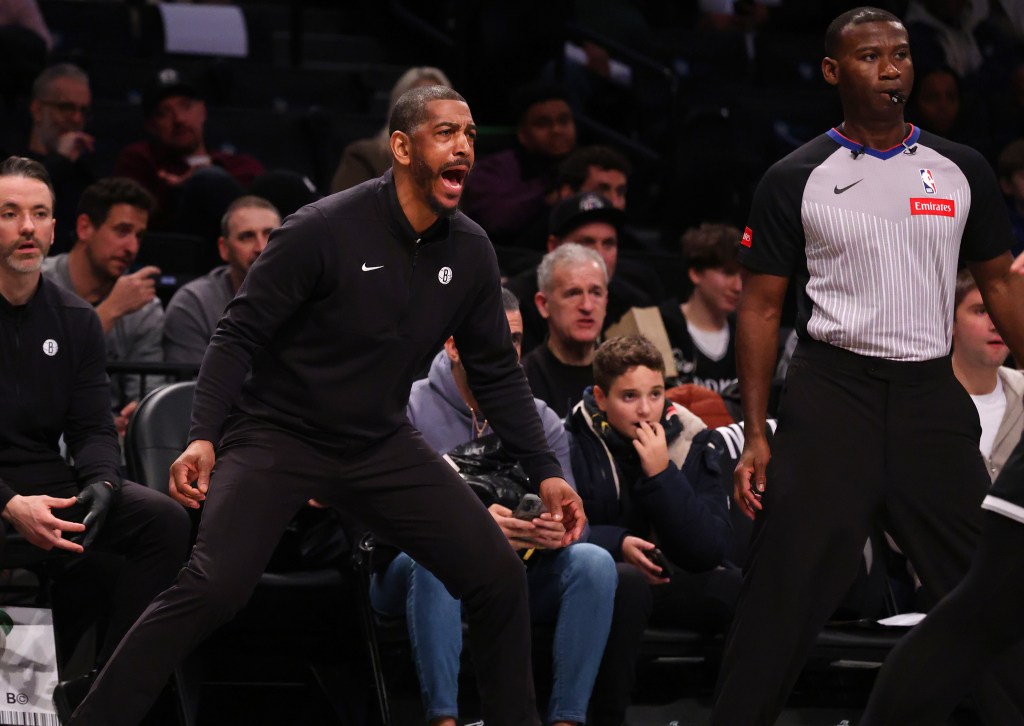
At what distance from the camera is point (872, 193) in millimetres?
3941

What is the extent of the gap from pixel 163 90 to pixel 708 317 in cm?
286

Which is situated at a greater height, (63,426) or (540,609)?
(63,426)

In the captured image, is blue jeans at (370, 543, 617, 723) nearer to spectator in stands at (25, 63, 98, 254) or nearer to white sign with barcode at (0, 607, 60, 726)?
white sign with barcode at (0, 607, 60, 726)

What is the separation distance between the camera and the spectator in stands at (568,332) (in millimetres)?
5762

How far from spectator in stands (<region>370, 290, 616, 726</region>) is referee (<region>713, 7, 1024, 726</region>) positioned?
30.0 inches

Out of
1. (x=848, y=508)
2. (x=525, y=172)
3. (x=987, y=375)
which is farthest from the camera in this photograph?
(x=525, y=172)

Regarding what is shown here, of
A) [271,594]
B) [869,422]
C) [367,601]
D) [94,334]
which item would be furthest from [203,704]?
[869,422]

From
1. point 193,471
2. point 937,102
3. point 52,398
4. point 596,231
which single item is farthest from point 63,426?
point 937,102

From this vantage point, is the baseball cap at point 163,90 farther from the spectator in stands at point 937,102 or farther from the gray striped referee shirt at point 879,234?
the gray striped referee shirt at point 879,234

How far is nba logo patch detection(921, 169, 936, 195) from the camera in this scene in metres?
3.95

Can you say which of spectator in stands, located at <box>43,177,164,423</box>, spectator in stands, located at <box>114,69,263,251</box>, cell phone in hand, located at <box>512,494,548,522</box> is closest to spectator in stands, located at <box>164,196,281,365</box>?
spectator in stands, located at <box>43,177,164,423</box>

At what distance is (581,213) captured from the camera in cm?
679

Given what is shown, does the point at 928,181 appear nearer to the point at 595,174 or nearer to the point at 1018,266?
the point at 1018,266

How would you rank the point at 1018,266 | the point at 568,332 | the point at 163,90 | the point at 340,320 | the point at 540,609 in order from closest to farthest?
the point at 340,320 < the point at 1018,266 < the point at 540,609 < the point at 568,332 < the point at 163,90
